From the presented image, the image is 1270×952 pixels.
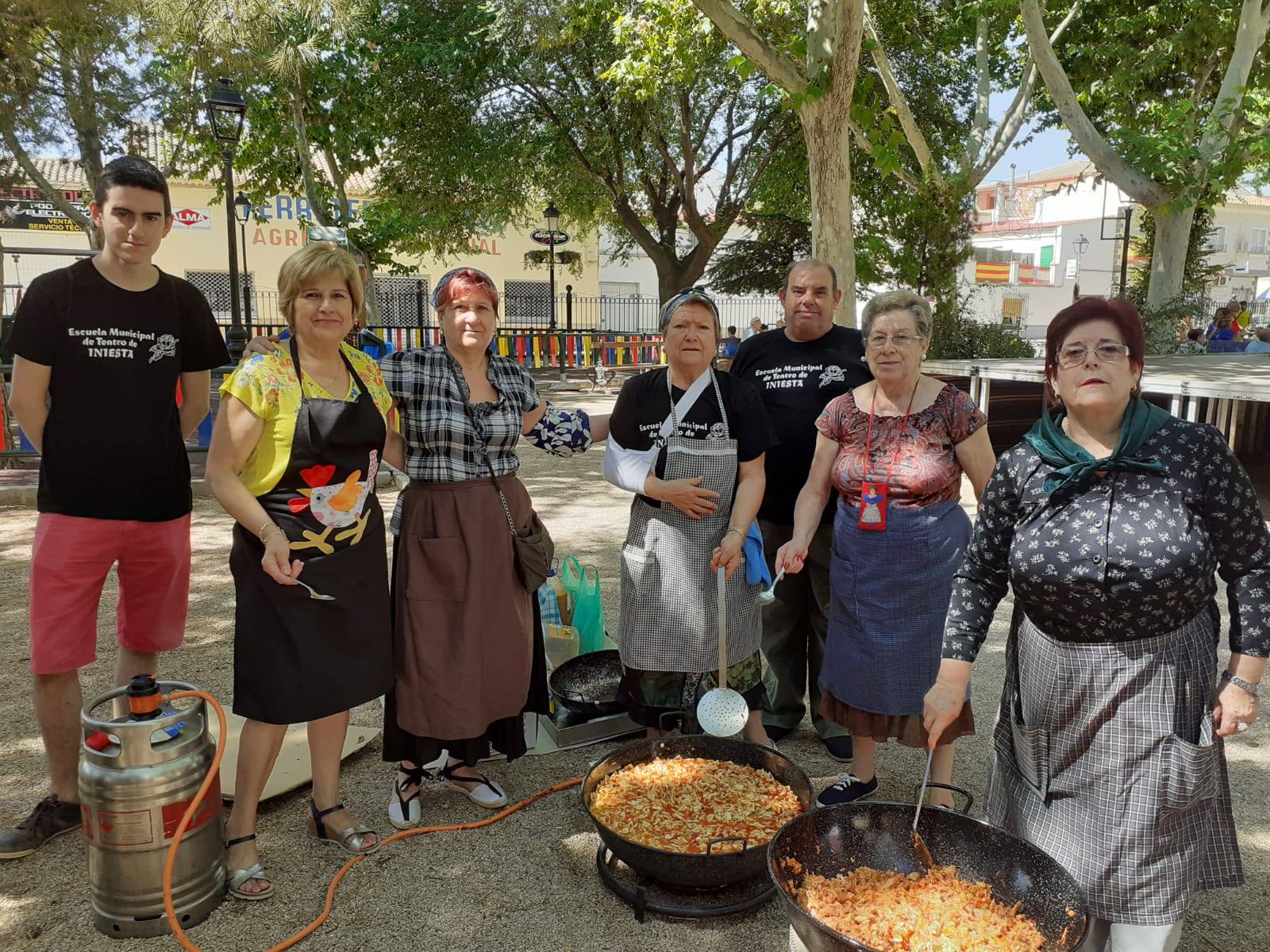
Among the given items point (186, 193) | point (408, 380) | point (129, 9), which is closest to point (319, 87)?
point (129, 9)

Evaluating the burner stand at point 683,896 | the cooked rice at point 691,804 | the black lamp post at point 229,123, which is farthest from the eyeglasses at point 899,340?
the black lamp post at point 229,123

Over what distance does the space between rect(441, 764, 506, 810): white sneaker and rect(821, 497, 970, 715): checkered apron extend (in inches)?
52.5

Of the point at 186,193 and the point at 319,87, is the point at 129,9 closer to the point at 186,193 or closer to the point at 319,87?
the point at 319,87

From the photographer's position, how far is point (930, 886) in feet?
7.13

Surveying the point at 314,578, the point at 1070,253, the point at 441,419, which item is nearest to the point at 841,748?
the point at 441,419

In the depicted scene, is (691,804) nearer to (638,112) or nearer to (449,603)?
(449,603)

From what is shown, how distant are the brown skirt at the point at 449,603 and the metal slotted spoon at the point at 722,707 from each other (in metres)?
0.73

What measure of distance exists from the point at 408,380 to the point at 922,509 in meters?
1.73

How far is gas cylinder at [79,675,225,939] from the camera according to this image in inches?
92.8

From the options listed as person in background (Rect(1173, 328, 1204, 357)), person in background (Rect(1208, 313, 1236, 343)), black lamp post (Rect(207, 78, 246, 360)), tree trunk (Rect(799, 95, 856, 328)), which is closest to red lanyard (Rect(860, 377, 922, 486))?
tree trunk (Rect(799, 95, 856, 328))

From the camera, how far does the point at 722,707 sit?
2.96 metres

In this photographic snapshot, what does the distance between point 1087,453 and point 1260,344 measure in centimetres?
2117

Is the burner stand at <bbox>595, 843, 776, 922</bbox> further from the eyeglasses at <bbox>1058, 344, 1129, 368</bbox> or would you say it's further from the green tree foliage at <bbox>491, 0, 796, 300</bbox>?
the green tree foliage at <bbox>491, 0, 796, 300</bbox>

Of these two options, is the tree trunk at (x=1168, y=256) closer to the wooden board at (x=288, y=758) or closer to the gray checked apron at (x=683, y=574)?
the gray checked apron at (x=683, y=574)
